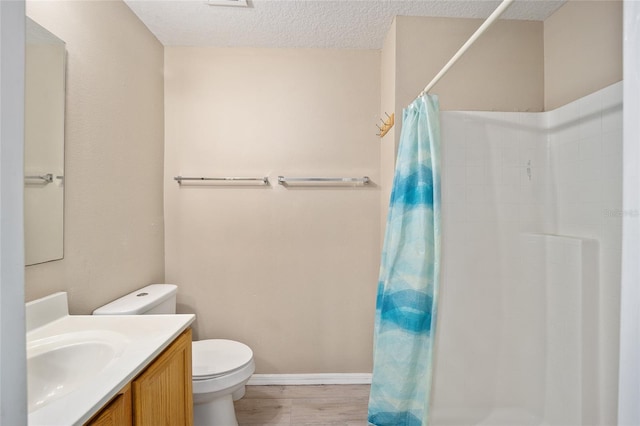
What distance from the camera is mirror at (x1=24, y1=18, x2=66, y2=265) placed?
41.7 inches

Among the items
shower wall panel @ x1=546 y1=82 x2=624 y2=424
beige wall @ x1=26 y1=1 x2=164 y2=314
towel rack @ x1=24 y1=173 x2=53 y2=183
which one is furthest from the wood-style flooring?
towel rack @ x1=24 y1=173 x2=53 y2=183

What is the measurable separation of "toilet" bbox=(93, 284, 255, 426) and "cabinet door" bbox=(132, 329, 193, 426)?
26cm

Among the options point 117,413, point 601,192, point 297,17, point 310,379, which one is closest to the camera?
point 117,413

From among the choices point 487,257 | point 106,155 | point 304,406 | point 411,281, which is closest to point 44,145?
point 106,155

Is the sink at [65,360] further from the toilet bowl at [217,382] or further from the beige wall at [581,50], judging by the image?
the beige wall at [581,50]

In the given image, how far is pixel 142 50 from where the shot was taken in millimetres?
1812

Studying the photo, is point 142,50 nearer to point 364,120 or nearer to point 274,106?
point 274,106

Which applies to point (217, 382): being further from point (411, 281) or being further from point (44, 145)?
point (44, 145)

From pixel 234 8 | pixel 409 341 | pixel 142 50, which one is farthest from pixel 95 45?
pixel 409 341

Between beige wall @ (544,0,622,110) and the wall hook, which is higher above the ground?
beige wall @ (544,0,622,110)

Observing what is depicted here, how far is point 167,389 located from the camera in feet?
3.37

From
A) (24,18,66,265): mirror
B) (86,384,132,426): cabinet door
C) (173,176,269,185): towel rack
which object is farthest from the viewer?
(173,176,269,185): towel rack

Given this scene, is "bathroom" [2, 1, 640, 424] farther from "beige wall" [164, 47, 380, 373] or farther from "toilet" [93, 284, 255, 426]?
"toilet" [93, 284, 255, 426]

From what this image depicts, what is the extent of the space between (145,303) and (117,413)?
0.81 m
